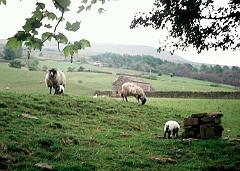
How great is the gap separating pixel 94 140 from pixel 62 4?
11.0 meters

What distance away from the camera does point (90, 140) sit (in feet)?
48.4

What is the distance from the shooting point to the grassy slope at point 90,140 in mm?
11602

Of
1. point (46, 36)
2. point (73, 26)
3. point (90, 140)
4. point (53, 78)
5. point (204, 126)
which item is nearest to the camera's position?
point (73, 26)

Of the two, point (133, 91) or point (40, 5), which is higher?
point (40, 5)

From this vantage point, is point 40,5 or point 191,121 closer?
point 40,5

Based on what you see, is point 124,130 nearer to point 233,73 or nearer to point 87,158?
point 87,158

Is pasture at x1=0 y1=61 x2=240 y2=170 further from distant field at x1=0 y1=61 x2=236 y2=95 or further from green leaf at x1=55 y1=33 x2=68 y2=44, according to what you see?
distant field at x1=0 y1=61 x2=236 y2=95

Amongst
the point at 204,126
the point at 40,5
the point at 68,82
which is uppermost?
the point at 40,5

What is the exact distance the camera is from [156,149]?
557 inches

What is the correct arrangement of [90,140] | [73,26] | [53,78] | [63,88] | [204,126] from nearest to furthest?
[73,26] < [90,140] < [204,126] < [53,78] < [63,88]

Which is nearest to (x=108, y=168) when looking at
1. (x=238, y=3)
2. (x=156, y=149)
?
(x=156, y=149)

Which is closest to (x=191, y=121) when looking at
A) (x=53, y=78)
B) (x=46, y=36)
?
(x=53, y=78)

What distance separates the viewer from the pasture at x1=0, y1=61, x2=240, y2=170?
38.1 ft

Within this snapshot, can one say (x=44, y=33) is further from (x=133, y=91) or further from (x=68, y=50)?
(x=133, y=91)
